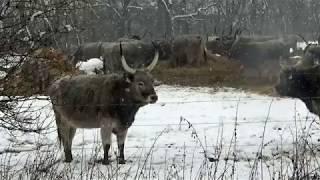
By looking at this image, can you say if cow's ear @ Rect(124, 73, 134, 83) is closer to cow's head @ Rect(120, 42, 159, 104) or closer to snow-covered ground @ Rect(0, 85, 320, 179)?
cow's head @ Rect(120, 42, 159, 104)

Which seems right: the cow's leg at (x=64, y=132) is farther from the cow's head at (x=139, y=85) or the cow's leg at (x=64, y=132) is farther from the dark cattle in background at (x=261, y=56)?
the dark cattle in background at (x=261, y=56)

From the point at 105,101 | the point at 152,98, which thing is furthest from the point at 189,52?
the point at 152,98

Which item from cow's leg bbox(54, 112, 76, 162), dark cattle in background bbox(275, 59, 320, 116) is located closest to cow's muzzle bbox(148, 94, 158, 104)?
cow's leg bbox(54, 112, 76, 162)

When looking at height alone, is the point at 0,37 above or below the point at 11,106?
above

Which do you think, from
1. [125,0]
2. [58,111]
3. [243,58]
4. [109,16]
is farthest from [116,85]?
[109,16]

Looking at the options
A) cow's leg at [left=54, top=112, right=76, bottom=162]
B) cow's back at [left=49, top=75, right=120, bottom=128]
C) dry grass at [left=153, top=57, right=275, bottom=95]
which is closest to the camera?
cow's back at [left=49, top=75, right=120, bottom=128]

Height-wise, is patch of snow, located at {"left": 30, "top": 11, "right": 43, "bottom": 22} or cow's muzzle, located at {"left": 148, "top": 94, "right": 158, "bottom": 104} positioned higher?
patch of snow, located at {"left": 30, "top": 11, "right": 43, "bottom": 22}

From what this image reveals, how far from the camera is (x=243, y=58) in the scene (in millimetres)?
22812

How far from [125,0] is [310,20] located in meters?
24.1

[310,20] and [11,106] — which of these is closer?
[11,106]

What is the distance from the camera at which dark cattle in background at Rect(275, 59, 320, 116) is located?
10.3 meters

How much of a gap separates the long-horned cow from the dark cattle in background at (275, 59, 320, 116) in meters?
3.06

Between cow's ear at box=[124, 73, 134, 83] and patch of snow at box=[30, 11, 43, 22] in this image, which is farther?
cow's ear at box=[124, 73, 134, 83]

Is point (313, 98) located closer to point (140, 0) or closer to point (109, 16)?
point (109, 16)
